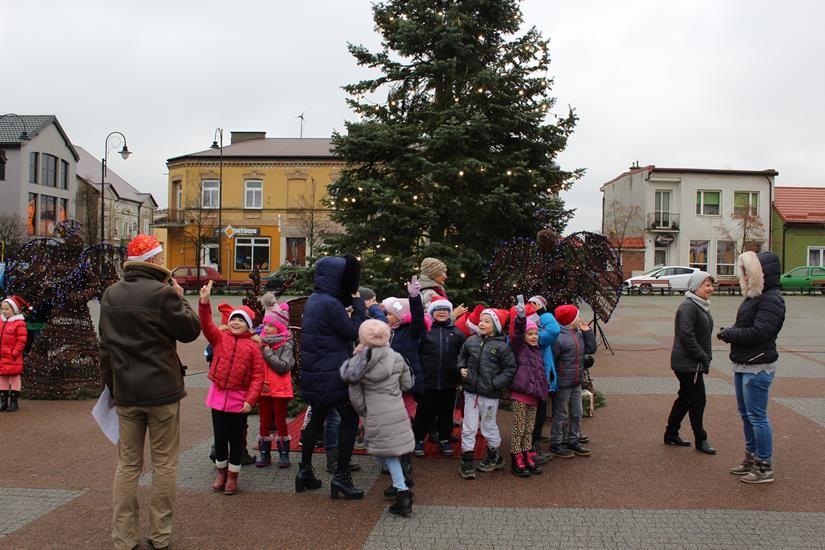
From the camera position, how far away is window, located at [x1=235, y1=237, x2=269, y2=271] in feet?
149

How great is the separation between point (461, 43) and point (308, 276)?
4794 mm

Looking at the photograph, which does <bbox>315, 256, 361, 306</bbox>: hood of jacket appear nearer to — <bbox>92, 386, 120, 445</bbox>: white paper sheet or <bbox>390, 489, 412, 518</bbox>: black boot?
<bbox>390, 489, 412, 518</bbox>: black boot

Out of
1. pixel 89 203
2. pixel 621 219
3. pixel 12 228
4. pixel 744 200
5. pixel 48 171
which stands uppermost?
pixel 48 171

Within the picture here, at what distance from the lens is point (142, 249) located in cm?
434

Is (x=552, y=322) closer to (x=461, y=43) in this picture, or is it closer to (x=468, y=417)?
(x=468, y=417)

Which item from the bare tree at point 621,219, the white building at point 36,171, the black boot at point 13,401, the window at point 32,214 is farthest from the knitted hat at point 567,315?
the window at point 32,214

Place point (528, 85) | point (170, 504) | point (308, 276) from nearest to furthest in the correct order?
point (170, 504), point (308, 276), point (528, 85)

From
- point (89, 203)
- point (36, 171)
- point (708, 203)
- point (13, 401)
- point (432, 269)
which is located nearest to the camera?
point (432, 269)

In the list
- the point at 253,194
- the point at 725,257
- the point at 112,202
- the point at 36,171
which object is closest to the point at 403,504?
the point at 253,194

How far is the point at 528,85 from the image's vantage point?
11977 mm

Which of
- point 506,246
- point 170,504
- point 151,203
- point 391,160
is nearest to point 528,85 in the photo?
point 391,160

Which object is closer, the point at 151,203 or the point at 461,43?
the point at 461,43

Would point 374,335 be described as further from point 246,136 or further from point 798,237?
point 246,136

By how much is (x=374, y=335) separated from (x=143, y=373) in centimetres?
171
